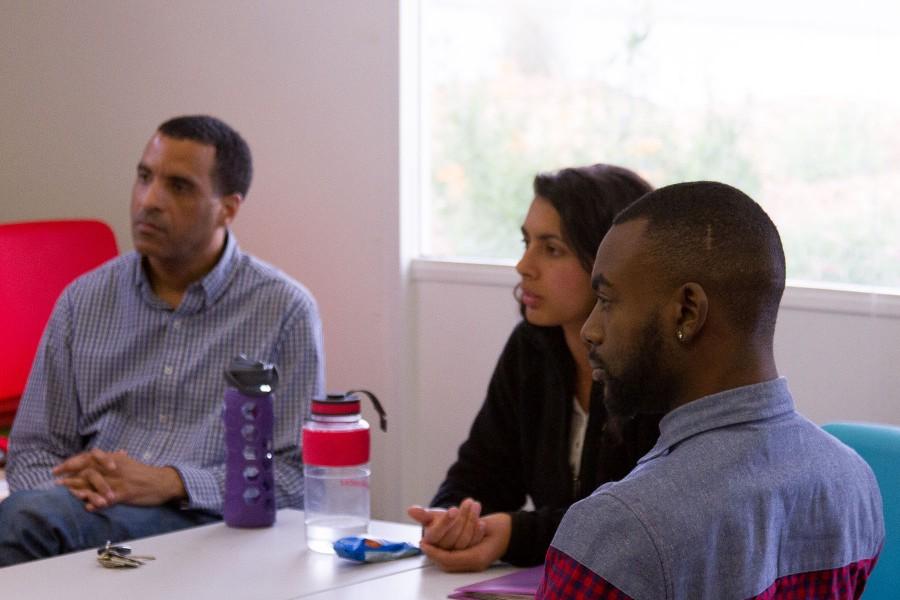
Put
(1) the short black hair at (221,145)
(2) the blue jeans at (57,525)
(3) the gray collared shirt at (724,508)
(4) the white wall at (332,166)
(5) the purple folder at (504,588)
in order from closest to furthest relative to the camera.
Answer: (3) the gray collared shirt at (724,508)
(5) the purple folder at (504,588)
(2) the blue jeans at (57,525)
(1) the short black hair at (221,145)
(4) the white wall at (332,166)

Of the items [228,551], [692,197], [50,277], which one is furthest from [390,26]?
[692,197]

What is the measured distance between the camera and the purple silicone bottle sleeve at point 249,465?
2.32 m

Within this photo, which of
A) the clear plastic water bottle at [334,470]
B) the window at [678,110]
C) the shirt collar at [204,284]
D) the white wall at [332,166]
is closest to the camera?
the clear plastic water bottle at [334,470]

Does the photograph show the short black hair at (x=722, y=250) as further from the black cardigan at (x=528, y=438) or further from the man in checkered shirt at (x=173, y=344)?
the man in checkered shirt at (x=173, y=344)

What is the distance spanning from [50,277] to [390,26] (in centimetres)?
121

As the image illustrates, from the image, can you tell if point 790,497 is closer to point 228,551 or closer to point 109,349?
point 228,551

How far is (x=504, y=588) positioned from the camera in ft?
6.44

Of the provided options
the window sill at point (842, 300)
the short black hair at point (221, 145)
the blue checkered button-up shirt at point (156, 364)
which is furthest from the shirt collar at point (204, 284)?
the window sill at point (842, 300)

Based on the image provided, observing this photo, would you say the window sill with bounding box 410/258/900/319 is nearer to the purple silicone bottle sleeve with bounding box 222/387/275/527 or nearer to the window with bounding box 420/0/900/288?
the window with bounding box 420/0/900/288

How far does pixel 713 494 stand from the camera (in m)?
1.21

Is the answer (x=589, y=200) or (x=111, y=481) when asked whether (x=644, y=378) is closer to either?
(x=589, y=200)

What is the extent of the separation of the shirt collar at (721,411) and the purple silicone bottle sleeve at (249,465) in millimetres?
1170

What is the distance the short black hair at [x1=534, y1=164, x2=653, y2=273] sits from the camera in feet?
7.84

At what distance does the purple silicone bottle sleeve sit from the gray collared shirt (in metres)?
1.15
